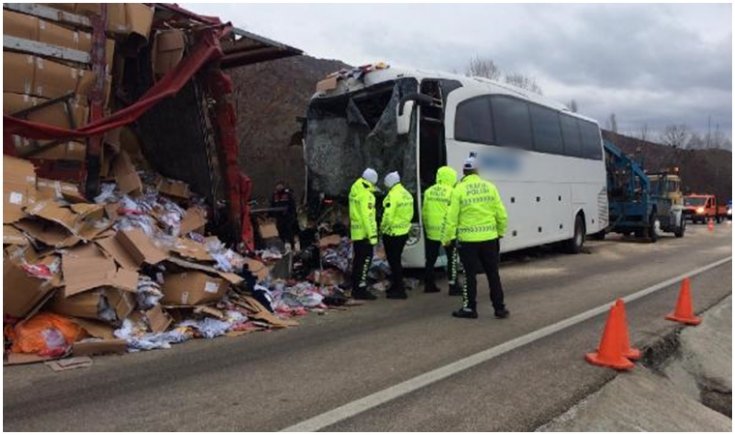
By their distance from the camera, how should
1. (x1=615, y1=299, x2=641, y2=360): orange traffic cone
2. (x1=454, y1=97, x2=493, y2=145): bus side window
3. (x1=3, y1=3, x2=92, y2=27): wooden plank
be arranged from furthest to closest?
(x1=454, y1=97, x2=493, y2=145): bus side window
(x1=3, y1=3, x2=92, y2=27): wooden plank
(x1=615, y1=299, x2=641, y2=360): orange traffic cone

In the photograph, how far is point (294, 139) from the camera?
12.1m

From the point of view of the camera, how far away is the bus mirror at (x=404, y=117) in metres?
9.85

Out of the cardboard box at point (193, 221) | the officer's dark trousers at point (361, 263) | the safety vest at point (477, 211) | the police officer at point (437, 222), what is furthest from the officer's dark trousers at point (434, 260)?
the cardboard box at point (193, 221)

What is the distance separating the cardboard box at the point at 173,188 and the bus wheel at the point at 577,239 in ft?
32.8

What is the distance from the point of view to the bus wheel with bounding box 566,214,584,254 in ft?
54.0

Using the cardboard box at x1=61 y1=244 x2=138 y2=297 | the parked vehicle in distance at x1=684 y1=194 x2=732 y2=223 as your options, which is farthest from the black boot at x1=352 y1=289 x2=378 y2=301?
the parked vehicle in distance at x1=684 y1=194 x2=732 y2=223

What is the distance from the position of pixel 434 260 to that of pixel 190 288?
3874 millimetres

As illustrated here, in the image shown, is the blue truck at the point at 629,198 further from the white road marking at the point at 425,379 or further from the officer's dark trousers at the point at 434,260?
the white road marking at the point at 425,379

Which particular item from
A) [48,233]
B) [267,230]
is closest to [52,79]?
[48,233]

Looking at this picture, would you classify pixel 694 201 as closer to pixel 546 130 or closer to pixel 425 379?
pixel 546 130

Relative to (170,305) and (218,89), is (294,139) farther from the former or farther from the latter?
(170,305)

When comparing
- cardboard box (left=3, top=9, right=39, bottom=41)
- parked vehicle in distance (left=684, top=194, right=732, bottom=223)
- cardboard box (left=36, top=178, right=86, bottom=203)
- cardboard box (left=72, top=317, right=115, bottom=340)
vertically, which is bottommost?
parked vehicle in distance (left=684, top=194, right=732, bottom=223)

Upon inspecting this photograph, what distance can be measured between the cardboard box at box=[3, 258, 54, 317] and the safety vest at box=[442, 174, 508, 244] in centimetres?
427

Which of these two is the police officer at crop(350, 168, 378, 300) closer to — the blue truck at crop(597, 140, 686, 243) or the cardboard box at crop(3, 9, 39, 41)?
the cardboard box at crop(3, 9, 39, 41)
